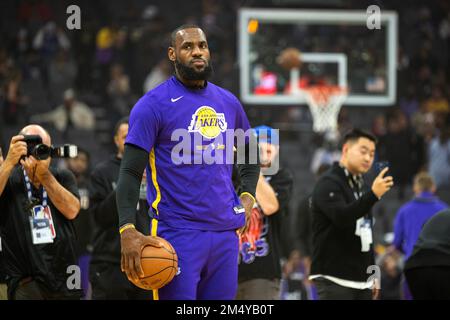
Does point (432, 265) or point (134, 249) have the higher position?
point (134, 249)

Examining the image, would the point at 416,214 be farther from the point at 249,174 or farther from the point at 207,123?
the point at 207,123

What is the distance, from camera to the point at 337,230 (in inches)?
302

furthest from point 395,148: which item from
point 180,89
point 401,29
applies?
point 180,89

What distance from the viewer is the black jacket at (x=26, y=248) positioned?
6.78m

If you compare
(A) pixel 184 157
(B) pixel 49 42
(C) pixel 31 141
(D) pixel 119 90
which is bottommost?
(A) pixel 184 157

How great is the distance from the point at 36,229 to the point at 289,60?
1088 centimetres

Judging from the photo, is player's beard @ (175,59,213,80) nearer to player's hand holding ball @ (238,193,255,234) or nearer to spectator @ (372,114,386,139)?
player's hand holding ball @ (238,193,255,234)

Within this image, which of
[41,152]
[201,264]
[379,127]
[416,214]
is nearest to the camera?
[201,264]

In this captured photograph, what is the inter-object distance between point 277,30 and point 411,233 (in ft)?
26.7

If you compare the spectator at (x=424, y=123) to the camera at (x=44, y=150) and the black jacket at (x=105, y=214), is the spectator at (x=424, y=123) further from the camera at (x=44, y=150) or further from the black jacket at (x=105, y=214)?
the camera at (x=44, y=150)

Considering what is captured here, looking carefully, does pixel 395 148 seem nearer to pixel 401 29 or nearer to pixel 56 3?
pixel 401 29

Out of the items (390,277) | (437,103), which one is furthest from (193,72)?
(437,103)

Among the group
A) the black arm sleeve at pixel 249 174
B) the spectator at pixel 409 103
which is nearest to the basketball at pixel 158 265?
the black arm sleeve at pixel 249 174

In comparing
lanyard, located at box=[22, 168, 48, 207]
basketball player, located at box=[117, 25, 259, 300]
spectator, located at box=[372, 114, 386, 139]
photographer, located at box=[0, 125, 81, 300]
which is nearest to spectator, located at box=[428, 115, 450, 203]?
spectator, located at box=[372, 114, 386, 139]
